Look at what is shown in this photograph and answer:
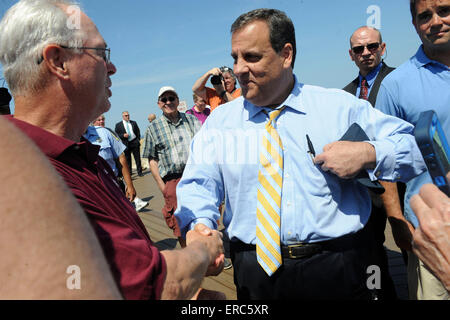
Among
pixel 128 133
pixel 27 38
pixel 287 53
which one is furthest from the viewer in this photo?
pixel 128 133

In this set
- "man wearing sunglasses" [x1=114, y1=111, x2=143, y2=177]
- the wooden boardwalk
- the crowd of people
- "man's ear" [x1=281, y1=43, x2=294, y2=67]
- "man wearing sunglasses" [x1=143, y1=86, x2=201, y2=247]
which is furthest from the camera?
"man wearing sunglasses" [x1=114, y1=111, x2=143, y2=177]

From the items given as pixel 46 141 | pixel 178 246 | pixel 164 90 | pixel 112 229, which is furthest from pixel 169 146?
pixel 112 229

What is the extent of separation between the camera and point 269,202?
176 centimetres

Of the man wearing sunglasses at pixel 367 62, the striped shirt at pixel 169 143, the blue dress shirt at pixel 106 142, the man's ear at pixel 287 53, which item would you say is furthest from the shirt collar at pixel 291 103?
the blue dress shirt at pixel 106 142

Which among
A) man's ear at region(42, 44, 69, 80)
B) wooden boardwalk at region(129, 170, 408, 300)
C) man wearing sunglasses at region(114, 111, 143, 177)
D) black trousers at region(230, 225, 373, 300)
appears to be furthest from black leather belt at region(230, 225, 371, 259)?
man wearing sunglasses at region(114, 111, 143, 177)

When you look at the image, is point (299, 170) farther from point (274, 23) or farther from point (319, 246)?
point (274, 23)

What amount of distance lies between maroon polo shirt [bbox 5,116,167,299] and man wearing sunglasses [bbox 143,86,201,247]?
324 cm

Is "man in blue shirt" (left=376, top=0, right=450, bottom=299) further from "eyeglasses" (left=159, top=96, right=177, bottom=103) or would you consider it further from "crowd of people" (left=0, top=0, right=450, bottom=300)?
"eyeglasses" (left=159, top=96, right=177, bottom=103)

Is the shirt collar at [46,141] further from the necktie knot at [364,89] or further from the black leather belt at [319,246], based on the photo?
the necktie knot at [364,89]

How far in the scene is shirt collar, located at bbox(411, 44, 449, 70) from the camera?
2131 mm

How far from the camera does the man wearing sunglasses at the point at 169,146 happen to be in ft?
14.3

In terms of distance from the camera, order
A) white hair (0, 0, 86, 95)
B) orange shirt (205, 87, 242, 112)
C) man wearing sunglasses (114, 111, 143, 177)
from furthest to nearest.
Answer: man wearing sunglasses (114, 111, 143, 177) → orange shirt (205, 87, 242, 112) → white hair (0, 0, 86, 95)

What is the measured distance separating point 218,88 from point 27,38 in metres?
4.23
